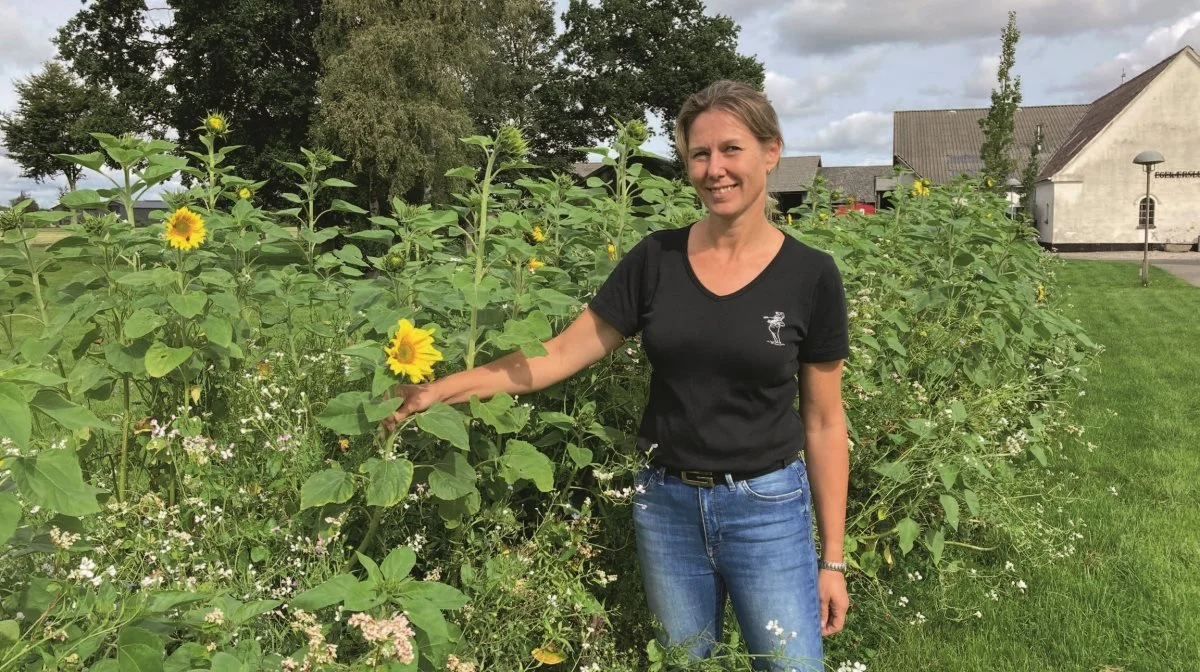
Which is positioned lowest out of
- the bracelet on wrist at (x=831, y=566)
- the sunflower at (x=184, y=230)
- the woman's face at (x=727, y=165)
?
the bracelet on wrist at (x=831, y=566)

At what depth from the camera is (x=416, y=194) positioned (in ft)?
88.6

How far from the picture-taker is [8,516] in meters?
1.28

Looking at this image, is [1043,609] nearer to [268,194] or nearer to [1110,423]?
[1110,423]

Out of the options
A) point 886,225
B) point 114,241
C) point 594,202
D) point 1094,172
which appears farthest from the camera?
point 1094,172

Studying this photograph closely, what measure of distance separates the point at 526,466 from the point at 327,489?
1.49ft

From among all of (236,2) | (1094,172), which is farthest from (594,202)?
(1094,172)

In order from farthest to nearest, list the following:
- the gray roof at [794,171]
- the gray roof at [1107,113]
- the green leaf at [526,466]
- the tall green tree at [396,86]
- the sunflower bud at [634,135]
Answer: the gray roof at [794,171], the gray roof at [1107,113], the tall green tree at [396,86], the sunflower bud at [634,135], the green leaf at [526,466]

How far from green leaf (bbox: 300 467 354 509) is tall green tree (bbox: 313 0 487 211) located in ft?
72.4

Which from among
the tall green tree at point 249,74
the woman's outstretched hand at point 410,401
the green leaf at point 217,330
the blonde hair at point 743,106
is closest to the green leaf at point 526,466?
the woman's outstretched hand at point 410,401

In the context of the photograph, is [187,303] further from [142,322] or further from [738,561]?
[738,561]

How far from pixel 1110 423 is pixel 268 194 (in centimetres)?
2445

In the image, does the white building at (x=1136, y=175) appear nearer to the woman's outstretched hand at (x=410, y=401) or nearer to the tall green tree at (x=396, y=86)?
the tall green tree at (x=396, y=86)

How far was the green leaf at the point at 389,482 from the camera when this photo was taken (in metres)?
1.68

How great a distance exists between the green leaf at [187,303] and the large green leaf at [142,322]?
0.28 ft
